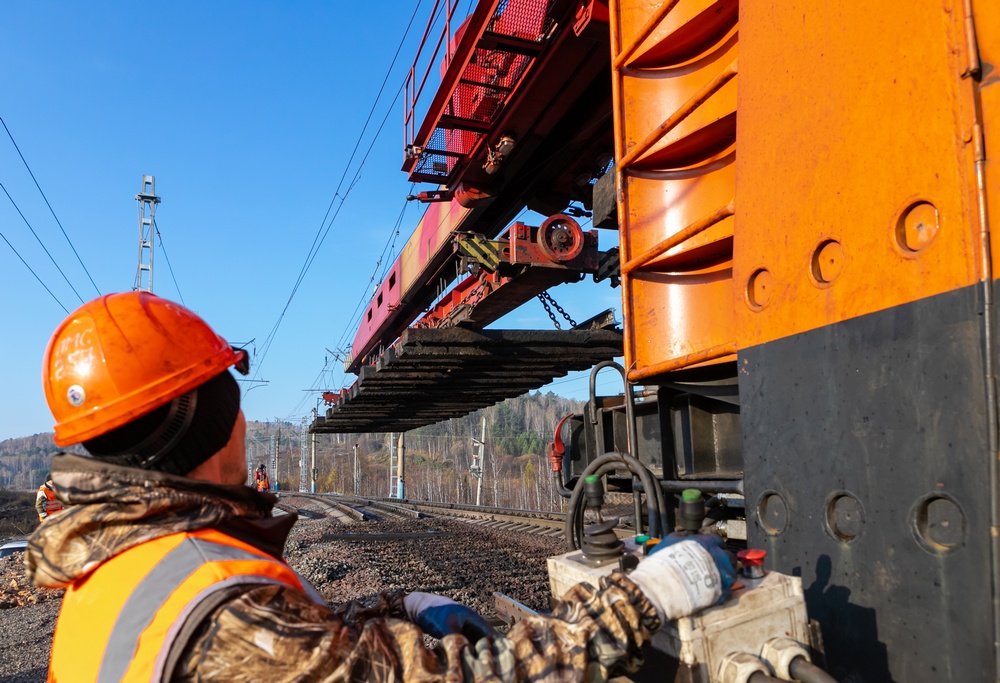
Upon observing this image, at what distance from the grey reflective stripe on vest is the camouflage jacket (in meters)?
0.09

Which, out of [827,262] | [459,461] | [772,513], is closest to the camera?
[827,262]

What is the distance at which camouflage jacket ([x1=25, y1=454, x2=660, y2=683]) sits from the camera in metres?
1.20

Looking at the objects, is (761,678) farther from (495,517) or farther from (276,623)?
(495,517)

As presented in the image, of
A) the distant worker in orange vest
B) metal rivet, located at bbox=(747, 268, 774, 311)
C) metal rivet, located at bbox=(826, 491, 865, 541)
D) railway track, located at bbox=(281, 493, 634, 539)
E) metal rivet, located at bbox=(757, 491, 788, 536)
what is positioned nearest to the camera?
metal rivet, located at bbox=(826, 491, 865, 541)

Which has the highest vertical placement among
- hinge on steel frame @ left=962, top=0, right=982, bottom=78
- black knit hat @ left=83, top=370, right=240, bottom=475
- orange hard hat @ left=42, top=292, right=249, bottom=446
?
hinge on steel frame @ left=962, top=0, right=982, bottom=78

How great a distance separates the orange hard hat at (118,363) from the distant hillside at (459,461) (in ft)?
165

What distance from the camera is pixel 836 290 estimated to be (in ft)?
6.75

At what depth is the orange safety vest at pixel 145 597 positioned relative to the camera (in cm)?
122

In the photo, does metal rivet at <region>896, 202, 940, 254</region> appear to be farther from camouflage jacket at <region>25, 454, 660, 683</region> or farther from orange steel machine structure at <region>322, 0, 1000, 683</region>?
camouflage jacket at <region>25, 454, 660, 683</region>

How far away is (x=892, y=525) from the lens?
1.84 metres

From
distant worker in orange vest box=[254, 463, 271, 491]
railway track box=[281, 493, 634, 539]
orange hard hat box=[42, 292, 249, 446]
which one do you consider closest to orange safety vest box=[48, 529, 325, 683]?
orange hard hat box=[42, 292, 249, 446]

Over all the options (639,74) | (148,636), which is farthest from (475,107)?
(148,636)

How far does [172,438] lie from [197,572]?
0.39 metres

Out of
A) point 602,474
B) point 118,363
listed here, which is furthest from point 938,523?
point 118,363
